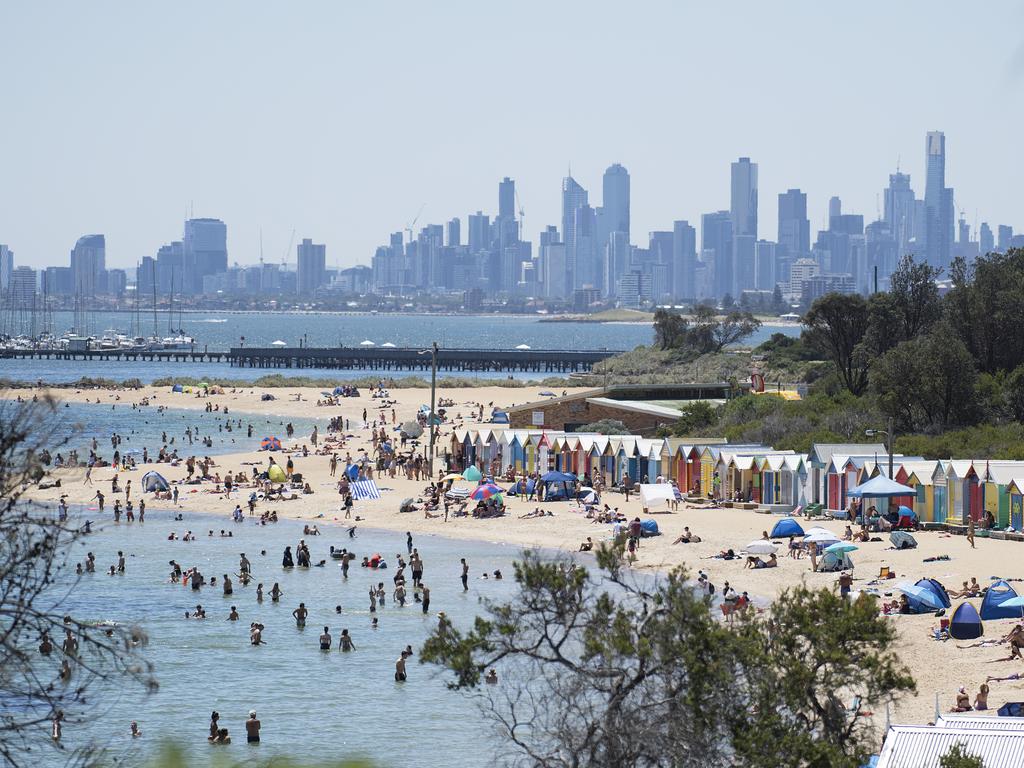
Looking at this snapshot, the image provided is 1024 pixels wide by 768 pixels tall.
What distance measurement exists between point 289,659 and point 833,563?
10629 mm

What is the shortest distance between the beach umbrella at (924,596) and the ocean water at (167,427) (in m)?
35.5

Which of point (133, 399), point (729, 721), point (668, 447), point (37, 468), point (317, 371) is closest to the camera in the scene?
point (37, 468)

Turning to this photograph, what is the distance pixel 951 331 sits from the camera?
47500mm

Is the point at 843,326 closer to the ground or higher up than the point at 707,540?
higher up

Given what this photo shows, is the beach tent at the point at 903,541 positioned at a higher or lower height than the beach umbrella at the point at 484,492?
higher

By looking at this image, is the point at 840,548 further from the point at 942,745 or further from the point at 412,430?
the point at 412,430

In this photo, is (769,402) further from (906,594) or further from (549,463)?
(906,594)

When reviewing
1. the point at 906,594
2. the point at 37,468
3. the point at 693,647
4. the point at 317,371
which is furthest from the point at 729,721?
the point at 317,371

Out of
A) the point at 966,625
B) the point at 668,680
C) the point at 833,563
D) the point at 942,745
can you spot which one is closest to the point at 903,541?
the point at 833,563

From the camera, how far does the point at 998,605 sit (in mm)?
Result: 23812

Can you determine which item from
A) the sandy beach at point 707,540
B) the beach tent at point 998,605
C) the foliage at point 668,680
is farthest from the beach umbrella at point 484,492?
the foliage at point 668,680

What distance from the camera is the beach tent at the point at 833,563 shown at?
28.9m

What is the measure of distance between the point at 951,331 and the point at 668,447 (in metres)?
11.5

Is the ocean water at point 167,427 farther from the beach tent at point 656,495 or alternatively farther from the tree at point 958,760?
the tree at point 958,760
